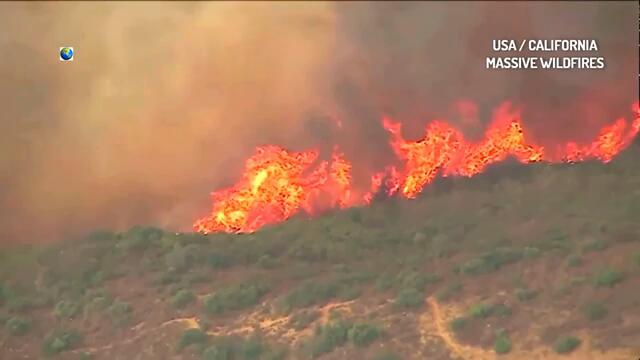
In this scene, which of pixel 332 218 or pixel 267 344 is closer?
pixel 267 344

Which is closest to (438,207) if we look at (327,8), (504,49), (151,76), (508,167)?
(508,167)

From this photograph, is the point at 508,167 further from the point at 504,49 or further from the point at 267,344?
the point at 267,344

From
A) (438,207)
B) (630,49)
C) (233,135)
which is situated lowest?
(438,207)

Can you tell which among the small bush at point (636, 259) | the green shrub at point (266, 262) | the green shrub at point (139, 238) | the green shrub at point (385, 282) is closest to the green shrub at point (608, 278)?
the small bush at point (636, 259)

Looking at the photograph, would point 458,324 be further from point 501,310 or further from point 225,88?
point 225,88

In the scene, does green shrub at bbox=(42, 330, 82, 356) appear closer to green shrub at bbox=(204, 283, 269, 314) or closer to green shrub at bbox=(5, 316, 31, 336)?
green shrub at bbox=(5, 316, 31, 336)

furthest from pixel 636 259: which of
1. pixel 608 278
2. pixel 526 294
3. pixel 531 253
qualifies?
pixel 526 294

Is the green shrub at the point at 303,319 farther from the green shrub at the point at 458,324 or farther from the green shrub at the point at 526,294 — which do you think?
the green shrub at the point at 526,294
